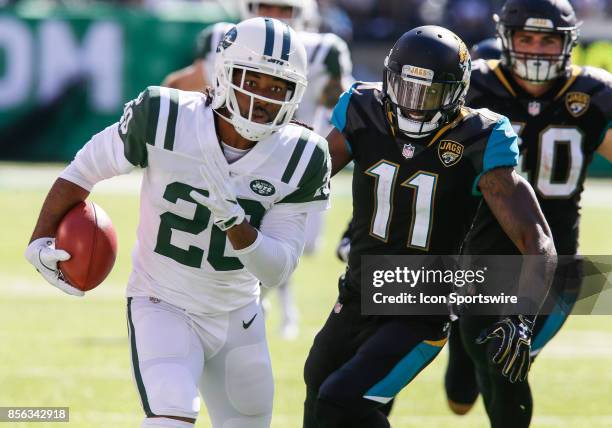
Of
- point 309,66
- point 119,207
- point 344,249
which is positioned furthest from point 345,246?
point 119,207

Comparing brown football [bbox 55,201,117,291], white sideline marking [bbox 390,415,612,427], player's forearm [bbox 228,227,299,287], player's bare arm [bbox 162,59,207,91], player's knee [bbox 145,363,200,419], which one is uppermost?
player's forearm [bbox 228,227,299,287]

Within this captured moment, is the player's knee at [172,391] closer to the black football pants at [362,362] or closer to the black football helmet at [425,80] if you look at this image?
the black football pants at [362,362]

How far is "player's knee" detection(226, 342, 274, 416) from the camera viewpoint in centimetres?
430

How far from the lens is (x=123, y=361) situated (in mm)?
7207

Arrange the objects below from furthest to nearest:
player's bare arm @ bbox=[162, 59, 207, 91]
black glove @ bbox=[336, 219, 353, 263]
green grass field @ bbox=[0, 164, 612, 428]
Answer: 1. player's bare arm @ bbox=[162, 59, 207, 91]
2. green grass field @ bbox=[0, 164, 612, 428]
3. black glove @ bbox=[336, 219, 353, 263]

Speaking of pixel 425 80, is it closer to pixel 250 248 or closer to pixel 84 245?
pixel 250 248

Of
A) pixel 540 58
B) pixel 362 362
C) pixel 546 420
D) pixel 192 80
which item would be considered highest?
pixel 540 58

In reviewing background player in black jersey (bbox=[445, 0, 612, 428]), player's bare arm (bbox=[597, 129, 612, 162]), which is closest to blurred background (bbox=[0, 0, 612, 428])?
background player in black jersey (bbox=[445, 0, 612, 428])

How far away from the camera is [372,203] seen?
181 inches

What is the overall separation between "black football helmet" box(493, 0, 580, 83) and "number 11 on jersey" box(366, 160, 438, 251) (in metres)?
1.05

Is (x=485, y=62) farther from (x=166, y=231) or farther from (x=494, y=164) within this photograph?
(x=166, y=231)

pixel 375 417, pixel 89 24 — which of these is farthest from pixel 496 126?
pixel 89 24

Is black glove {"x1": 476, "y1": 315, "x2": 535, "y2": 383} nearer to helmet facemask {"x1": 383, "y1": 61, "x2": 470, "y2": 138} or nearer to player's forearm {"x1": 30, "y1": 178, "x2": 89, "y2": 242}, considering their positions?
helmet facemask {"x1": 383, "y1": 61, "x2": 470, "y2": 138}

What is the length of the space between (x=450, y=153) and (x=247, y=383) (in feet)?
3.50
